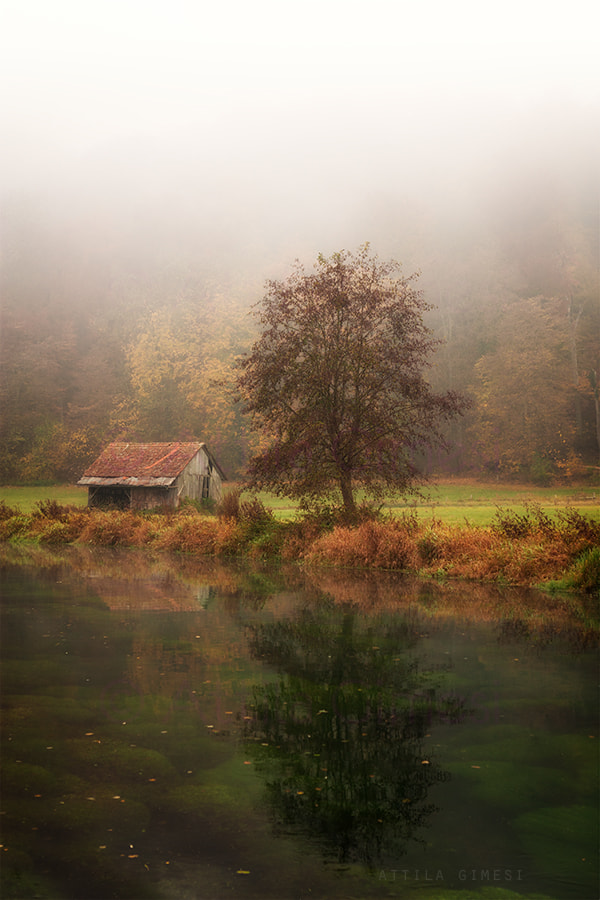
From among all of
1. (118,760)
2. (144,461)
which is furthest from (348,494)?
(144,461)

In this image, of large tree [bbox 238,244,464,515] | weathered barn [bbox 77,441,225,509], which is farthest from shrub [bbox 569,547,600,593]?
weathered barn [bbox 77,441,225,509]

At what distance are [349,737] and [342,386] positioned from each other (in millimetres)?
19786

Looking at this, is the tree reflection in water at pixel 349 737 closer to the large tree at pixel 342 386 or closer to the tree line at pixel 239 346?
the large tree at pixel 342 386

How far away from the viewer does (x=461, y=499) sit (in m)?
49.9

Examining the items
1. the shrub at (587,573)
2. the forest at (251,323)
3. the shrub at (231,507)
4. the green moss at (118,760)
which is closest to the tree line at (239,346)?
the forest at (251,323)

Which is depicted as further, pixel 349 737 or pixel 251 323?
pixel 251 323

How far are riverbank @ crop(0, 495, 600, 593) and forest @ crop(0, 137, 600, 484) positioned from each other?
94.1 ft

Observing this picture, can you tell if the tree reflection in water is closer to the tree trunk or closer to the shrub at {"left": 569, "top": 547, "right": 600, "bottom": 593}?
the shrub at {"left": 569, "top": 547, "right": 600, "bottom": 593}

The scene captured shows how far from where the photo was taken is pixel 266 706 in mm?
8477

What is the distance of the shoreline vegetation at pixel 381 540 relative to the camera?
1820 centimetres

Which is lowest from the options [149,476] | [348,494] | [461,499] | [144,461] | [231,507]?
[461,499]

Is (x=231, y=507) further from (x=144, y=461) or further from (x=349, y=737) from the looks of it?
(x=349, y=737)

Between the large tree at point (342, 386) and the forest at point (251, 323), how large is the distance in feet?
110

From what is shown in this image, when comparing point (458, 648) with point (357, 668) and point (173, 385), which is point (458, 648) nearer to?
point (357, 668)
